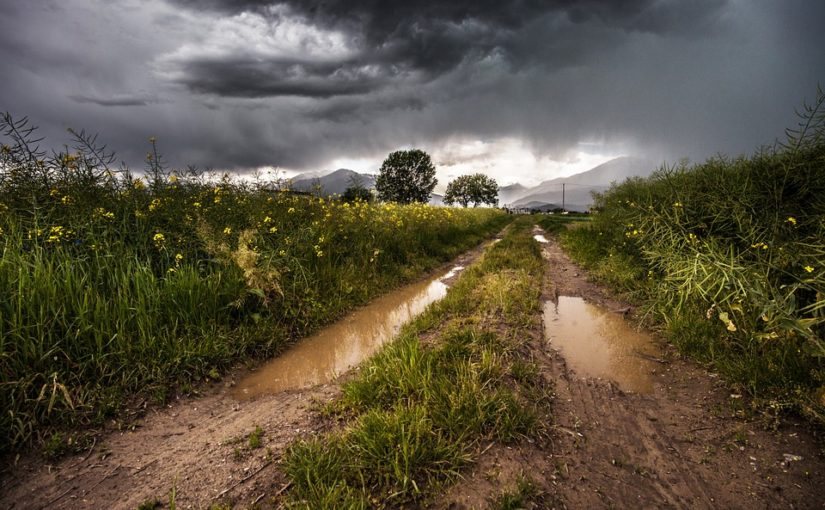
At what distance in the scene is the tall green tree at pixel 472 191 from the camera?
90.2 m

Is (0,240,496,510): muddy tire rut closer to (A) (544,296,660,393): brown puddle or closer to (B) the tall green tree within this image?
(A) (544,296,660,393): brown puddle

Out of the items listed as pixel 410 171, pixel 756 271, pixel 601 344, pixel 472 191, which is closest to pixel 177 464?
pixel 601 344

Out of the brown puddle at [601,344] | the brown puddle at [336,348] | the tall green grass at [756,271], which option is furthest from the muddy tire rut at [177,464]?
the tall green grass at [756,271]

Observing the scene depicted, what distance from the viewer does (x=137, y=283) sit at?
13.8ft

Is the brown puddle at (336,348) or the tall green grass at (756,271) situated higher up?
the tall green grass at (756,271)

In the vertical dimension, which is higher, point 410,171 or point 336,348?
point 410,171

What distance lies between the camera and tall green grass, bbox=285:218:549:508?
7.50ft

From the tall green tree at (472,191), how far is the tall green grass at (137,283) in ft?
279

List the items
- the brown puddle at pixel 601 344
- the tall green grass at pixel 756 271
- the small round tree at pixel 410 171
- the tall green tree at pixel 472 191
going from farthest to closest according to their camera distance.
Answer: the tall green tree at pixel 472 191
the small round tree at pixel 410 171
the brown puddle at pixel 601 344
the tall green grass at pixel 756 271

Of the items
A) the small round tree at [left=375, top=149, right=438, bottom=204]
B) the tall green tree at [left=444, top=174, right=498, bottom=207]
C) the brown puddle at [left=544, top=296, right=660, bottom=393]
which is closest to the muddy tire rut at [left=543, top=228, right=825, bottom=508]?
the brown puddle at [left=544, top=296, right=660, bottom=393]

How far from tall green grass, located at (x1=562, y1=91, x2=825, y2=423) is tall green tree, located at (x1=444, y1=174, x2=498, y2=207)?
A: 85.3 metres

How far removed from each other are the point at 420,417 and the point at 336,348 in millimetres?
2567

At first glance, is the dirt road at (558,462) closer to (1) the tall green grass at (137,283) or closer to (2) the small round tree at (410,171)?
(1) the tall green grass at (137,283)

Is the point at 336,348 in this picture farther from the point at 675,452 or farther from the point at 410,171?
the point at 410,171
